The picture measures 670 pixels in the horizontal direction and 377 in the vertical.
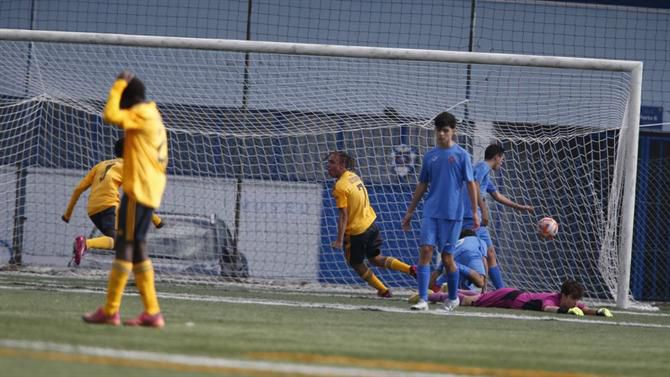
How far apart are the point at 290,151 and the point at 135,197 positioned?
9.00 metres

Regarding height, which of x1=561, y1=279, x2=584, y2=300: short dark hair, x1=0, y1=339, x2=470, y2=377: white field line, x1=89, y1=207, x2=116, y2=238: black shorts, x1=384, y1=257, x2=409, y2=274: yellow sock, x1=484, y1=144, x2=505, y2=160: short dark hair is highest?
x1=484, y1=144, x2=505, y2=160: short dark hair

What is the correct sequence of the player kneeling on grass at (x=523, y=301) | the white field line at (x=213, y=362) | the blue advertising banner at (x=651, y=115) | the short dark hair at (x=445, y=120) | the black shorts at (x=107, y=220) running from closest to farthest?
the white field line at (x=213, y=362), the short dark hair at (x=445, y=120), the player kneeling on grass at (x=523, y=301), the black shorts at (x=107, y=220), the blue advertising banner at (x=651, y=115)

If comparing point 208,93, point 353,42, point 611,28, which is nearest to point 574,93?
point 611,28

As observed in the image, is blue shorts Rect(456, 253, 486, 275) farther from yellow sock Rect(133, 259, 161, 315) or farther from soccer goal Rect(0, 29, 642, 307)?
yellow sock Rect(133, 259, 161, 315)

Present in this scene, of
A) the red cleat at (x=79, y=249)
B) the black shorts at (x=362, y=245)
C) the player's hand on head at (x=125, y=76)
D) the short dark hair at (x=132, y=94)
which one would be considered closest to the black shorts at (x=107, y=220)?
the red cleat at (x=79, y=249)

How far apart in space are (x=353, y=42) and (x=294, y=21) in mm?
960

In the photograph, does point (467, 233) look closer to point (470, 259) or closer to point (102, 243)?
point (470, 259)

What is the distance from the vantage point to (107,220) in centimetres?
1517

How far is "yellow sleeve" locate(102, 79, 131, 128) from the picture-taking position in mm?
8969

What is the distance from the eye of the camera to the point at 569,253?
1766 centimetres

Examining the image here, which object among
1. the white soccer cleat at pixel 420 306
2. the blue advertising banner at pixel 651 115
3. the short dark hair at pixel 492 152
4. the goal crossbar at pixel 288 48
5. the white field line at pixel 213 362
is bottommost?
the white soccer cleat at pixel 420 306

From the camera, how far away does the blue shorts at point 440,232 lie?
498 inches

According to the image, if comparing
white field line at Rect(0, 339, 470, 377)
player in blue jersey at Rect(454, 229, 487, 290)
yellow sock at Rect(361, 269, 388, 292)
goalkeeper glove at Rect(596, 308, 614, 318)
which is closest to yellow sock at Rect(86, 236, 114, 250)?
yellow sock at Rect(361, 269, 388, 292)

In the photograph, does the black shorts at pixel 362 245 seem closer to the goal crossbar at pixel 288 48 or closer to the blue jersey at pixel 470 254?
the blue jersey at pixel 470 254
